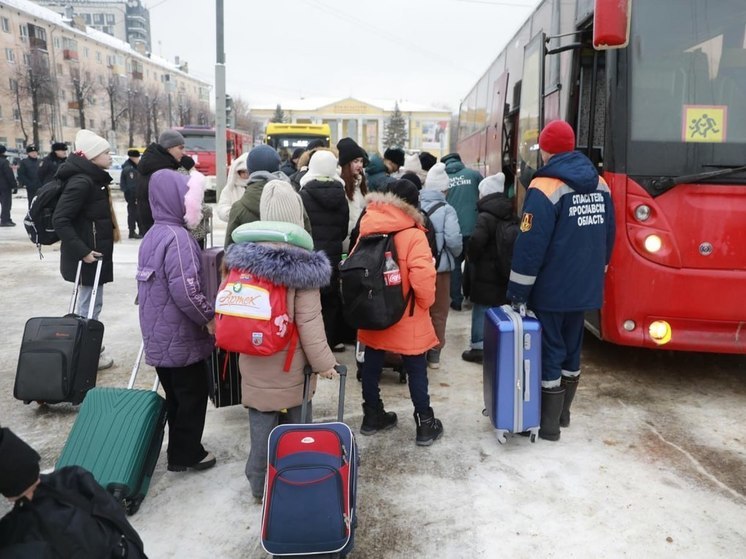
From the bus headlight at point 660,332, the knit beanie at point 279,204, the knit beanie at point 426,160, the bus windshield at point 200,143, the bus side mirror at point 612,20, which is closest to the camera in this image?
the knit beanie at point 279,204

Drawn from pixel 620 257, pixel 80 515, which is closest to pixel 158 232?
pixel 80 515

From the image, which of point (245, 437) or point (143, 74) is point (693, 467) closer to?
point (245, 437)

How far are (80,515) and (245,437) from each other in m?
2.54

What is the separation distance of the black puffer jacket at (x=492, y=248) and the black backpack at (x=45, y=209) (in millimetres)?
3452

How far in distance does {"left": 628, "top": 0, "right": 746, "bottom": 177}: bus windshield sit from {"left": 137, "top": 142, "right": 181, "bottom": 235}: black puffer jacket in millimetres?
3704

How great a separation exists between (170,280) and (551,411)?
261 centimetres

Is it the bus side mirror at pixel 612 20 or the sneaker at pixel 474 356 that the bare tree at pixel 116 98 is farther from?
the bus side mirror at pixel 612 20

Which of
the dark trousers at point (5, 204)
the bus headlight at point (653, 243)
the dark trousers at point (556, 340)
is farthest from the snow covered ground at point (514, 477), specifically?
the dark trousers at point (5, 204)

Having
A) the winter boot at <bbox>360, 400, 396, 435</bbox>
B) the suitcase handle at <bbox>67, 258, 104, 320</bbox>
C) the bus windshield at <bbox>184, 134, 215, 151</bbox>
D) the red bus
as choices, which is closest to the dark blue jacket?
the red bus

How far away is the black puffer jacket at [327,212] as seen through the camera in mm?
4793

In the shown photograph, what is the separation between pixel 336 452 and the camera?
111 inches

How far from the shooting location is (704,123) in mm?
4508

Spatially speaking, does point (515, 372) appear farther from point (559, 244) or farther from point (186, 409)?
point (186, 409)

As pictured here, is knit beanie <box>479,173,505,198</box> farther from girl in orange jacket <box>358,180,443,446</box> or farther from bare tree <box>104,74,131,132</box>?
bare tree <box>104,74,131,132</box>
